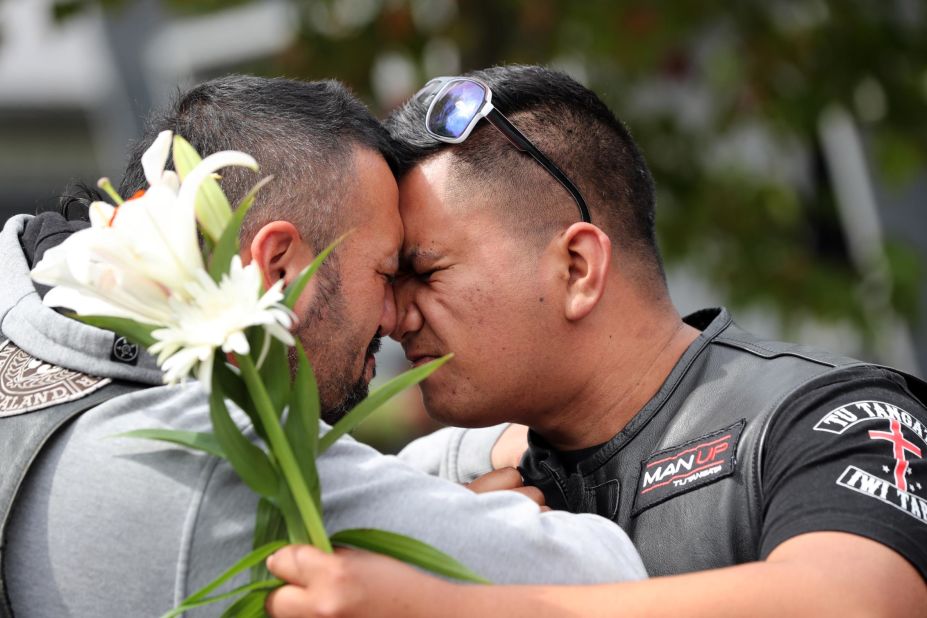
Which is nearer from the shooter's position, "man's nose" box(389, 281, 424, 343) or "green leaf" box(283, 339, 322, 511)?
"green leaf" box(283, 339, 322, 511)

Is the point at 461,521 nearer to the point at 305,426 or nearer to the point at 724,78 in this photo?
the point at 305,426

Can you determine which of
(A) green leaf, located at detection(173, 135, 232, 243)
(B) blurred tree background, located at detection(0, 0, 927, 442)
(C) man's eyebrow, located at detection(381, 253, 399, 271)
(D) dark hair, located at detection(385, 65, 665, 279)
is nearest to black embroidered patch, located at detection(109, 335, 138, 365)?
(A) green leaf, located at detection(173, 135, 232, 243)

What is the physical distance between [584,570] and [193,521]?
0.73 m

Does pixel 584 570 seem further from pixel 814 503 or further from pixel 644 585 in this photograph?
pixel 814 503

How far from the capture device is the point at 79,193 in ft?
10.9

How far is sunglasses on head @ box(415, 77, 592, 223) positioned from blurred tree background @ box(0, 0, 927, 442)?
298cm

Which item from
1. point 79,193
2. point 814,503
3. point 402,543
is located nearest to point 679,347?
point 814,503

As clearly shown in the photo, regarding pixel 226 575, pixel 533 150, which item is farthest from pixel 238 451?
pixel 533 150

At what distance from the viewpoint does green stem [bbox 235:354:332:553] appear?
2.15 m

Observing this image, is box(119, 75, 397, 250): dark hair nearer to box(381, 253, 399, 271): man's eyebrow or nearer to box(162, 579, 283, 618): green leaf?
box(381, 253, 399, 271): man's eyebrow

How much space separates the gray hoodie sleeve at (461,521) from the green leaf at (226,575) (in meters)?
0.18

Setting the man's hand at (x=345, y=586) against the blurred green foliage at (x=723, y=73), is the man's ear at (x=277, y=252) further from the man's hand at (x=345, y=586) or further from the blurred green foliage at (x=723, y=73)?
the blurred green foliage at (x=723, y=73)

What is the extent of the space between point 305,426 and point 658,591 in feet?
2.29

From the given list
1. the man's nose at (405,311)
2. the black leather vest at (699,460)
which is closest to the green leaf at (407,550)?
the black leather vest at (699,460)
